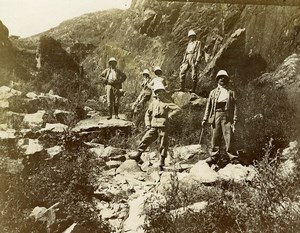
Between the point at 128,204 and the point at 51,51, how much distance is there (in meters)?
4.29

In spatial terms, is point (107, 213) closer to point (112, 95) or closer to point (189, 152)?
point (189, 152)

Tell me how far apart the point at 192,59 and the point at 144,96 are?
1.15 meters

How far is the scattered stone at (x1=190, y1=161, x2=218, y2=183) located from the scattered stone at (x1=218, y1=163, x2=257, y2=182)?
11 cm

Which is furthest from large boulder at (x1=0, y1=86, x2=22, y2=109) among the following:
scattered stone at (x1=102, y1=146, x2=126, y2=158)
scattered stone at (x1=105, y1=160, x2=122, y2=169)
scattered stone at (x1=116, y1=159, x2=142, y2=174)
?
scattered stone at (x1=116, y1=159, x2=142, y2=174)

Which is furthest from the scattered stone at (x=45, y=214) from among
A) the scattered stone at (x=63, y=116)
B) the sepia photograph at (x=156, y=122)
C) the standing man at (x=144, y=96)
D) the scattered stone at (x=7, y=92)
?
the standing man at (x=144, y=96)

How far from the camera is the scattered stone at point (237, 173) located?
5840mm

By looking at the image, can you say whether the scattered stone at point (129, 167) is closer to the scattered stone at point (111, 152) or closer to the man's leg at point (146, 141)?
the man's leg at point (146, 141)

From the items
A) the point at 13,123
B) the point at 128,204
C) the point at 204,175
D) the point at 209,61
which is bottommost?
the point at 128,204

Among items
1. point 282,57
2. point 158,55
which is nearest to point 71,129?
point 158,55

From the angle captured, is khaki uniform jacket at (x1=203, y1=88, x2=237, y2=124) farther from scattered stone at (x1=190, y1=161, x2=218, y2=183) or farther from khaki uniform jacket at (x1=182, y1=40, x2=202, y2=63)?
khaki uniform jacket at (x1=182, y1=40, x2=202, y2=63)

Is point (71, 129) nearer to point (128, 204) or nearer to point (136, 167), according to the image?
point (136, 167)

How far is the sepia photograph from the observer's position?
219 inches

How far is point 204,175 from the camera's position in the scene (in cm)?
603

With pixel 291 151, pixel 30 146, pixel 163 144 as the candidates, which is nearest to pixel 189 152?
pixel 163 144
